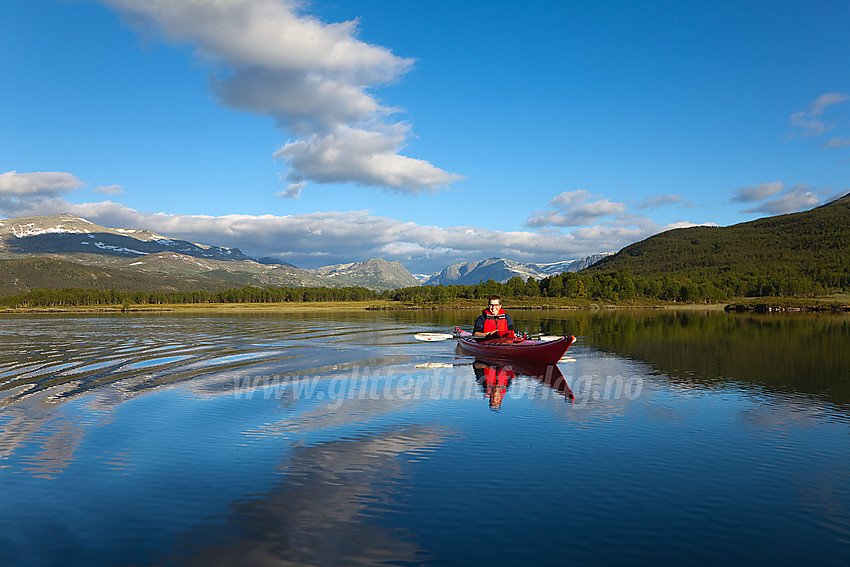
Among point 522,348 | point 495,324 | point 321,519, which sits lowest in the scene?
point 321,519

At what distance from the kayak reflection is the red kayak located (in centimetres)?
56

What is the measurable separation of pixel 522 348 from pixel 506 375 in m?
4.73

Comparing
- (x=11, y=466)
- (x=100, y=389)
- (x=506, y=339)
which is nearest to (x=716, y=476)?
(x=11, y=466)

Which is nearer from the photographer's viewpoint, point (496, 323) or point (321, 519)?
point (321, 519)

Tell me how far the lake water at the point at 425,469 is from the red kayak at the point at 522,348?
4.52 m

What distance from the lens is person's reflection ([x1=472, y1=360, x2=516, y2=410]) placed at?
26766 mm

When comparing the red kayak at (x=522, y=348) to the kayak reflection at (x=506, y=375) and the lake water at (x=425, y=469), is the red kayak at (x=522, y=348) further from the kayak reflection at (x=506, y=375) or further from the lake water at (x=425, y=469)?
the lake water at (x=425, y=469)

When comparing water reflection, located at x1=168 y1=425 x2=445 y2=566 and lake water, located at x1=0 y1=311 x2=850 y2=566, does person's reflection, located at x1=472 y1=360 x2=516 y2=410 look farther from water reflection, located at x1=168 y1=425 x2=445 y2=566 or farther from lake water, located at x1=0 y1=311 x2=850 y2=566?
water reflection, located at x1=168 y1=425 x2=445 y2=566

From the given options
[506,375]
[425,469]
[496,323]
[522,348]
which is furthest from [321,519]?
[496,323]

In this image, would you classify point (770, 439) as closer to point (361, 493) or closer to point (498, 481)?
point (498, 481)

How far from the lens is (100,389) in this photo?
2891 centimetres

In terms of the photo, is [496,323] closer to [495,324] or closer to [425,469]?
[495,324]

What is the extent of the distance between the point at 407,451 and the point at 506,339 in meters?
25.4

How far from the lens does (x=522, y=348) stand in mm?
38938
